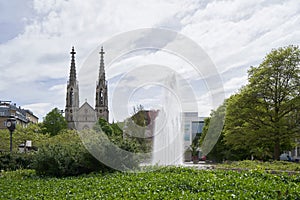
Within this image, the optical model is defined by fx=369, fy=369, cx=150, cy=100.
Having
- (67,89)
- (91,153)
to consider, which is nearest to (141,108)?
(91,153)

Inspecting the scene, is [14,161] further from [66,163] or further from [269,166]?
[269,166]

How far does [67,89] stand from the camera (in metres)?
74.3

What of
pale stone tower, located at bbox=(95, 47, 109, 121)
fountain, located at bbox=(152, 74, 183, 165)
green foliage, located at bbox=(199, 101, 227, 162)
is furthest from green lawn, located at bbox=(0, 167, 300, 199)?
pale stone tower, located at bbox=(95, 47, 109, 121)

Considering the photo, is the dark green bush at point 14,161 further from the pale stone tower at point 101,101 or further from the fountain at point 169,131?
the pale stone tower at point 101,101

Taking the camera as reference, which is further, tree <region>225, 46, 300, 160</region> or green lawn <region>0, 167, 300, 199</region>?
tree <region>225, 46, 300, 160</region>

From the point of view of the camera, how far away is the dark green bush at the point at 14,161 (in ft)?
67.4

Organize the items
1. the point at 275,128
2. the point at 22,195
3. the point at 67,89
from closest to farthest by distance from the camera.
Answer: the point at 22,195, the point at 275,128, the point at 67,89

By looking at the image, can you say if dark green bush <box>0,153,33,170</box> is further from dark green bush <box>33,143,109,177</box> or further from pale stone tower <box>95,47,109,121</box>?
pale stone tower <box>95,47,109,121</box>

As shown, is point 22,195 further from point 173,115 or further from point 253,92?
point 253,92

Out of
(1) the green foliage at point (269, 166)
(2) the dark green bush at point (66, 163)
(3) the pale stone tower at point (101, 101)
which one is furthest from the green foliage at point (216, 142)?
(3) the pale stone tower at point (101, 101)

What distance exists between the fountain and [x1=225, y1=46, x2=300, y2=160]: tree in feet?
28.7

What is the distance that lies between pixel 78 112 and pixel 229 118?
175 feet

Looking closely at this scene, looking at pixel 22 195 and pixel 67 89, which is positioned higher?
pixel 67 89

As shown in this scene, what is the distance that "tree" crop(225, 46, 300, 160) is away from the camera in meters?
26.1
